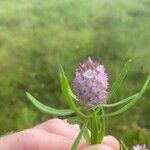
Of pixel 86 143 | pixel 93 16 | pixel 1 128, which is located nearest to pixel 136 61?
pixel 93 16

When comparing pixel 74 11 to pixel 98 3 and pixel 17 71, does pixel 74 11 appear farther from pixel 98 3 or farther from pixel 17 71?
pixel 17 71

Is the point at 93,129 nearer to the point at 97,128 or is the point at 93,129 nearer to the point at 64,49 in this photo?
the point at 97,128

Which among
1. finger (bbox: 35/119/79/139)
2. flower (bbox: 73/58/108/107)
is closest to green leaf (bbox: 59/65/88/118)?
flower (bbox: 73/58/108/107)

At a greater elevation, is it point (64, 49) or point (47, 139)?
point (64, 49)

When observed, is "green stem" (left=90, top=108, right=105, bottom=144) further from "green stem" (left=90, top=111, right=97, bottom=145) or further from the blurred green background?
the blurred green background

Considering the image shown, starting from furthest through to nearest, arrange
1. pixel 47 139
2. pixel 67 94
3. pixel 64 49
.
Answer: pixel 64 49 < pixel 47 139 < pixel 67 94

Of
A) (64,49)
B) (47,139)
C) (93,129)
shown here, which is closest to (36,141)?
(47,139)
